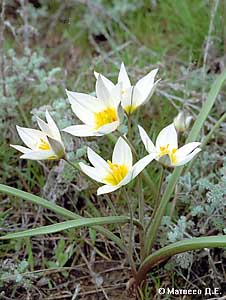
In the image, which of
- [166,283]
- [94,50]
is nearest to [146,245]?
[166,283]

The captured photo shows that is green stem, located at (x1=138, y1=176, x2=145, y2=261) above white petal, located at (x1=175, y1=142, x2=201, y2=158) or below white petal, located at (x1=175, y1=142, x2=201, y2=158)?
below

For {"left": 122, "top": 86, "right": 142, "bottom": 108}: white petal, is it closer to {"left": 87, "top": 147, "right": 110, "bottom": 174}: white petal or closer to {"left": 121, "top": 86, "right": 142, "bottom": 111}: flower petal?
{"left": 121, "top": 86, "right": 142, "bottom": 111}: flower petal

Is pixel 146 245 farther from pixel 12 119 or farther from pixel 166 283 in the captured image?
pixel 12 119

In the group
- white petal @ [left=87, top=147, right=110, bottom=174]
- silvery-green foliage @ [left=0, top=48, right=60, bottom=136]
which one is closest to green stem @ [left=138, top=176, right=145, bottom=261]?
white petal @ [left=87, top=147, right=110, bottom=174]

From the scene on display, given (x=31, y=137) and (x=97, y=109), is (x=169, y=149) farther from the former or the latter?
(x=31, y=137)

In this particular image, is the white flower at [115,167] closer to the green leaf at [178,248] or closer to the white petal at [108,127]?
the white petal at [108,127]

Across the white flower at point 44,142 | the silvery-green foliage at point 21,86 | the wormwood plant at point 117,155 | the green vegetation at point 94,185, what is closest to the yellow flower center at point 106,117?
the wormwood plant at point 117,155
